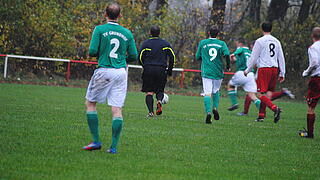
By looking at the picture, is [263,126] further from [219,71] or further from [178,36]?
[178,36]

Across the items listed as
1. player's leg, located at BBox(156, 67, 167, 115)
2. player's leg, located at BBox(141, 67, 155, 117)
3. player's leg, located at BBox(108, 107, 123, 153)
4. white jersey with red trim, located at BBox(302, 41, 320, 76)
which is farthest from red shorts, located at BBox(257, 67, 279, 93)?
player's leg, located at BBox(108, 107, 123, 153)

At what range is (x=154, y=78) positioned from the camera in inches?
478

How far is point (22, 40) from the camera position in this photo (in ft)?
89.4

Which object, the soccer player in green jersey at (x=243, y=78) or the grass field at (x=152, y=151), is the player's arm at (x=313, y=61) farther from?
the soccer player in green jersey at (x=243, y=78)

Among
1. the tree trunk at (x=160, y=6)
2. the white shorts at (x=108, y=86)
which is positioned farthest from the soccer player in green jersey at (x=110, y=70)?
A: the tree trunk at (x=160, y=6)

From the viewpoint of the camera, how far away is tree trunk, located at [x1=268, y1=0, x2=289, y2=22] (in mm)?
31031

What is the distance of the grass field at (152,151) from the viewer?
5.86 m

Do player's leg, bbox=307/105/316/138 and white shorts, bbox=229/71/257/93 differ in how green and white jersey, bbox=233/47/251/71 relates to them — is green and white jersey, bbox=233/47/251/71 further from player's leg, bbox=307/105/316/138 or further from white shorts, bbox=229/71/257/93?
player's leg, bbox=307/105/316/138

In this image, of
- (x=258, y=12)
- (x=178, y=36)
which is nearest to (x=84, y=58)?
(x=178, y=36)

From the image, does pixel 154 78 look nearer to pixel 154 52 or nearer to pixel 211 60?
pixel 154 52

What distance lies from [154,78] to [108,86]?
5.33m

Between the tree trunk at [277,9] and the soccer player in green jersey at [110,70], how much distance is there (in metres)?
25.3

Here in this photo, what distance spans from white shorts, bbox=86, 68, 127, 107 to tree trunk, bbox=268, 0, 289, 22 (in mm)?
25355

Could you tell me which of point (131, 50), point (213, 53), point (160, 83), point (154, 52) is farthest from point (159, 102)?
point (131, 50)
